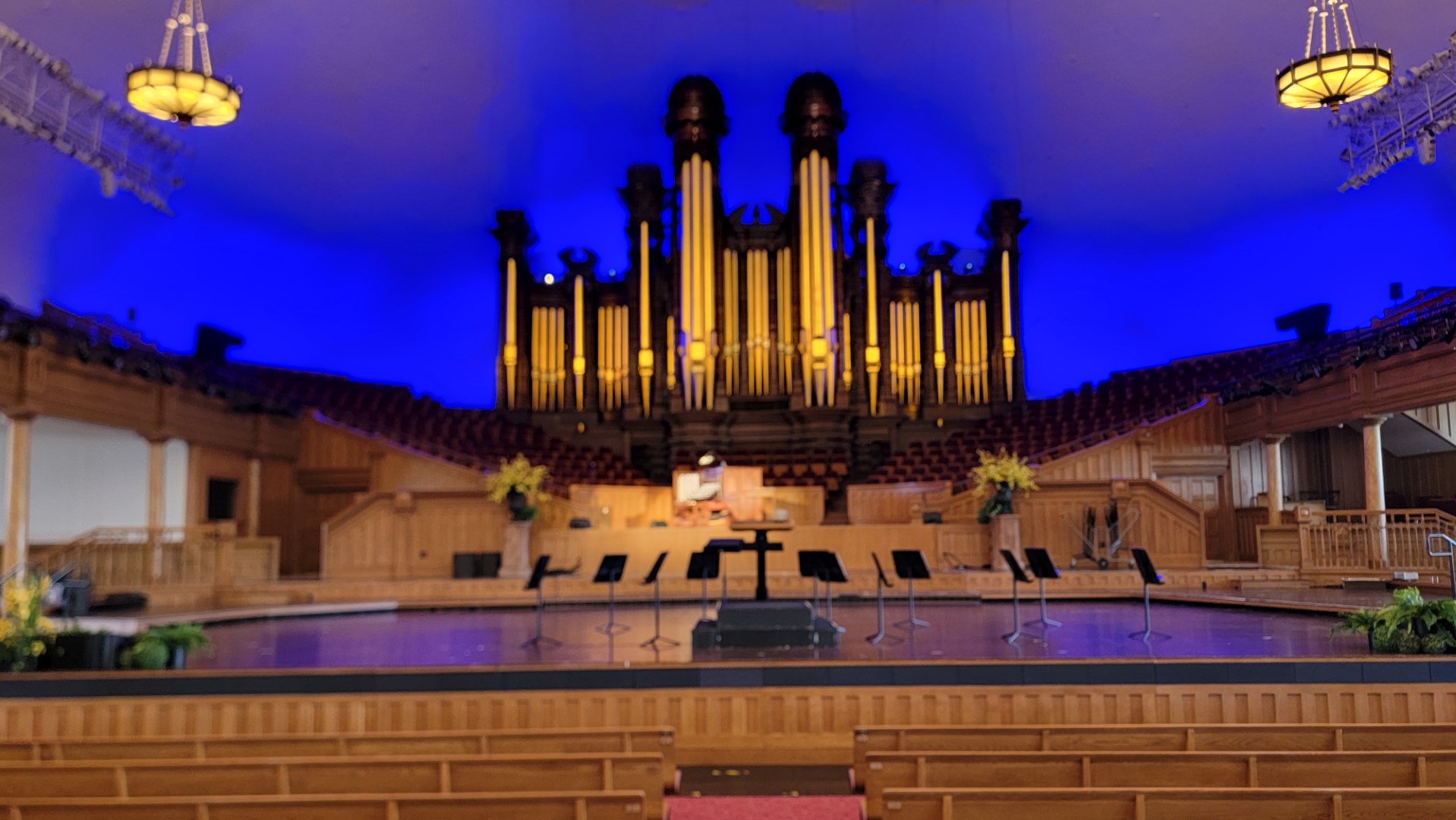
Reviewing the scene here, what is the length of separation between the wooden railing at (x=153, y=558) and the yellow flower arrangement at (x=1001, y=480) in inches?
307

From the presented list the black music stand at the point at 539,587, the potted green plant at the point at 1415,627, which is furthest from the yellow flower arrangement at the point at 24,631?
the potted green plant at the point at 1415,627

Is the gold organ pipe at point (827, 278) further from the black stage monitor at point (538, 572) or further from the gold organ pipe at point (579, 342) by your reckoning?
the black stage monitor at point (538, 572)

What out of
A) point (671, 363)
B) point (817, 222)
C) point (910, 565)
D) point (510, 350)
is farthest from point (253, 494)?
point (910, 565)

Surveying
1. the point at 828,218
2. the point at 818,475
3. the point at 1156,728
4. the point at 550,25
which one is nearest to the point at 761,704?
the point at 1156,728

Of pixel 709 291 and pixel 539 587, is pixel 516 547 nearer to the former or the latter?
pixel 539 587

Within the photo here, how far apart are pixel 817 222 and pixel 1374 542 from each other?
8.41 metres

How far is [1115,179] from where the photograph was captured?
1717 cm

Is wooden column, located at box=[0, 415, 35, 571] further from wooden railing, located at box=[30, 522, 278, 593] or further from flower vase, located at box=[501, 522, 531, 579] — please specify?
flower vase, located at box=[501, 522, 531, 579]

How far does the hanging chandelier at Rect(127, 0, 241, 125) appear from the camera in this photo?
19.0 ft

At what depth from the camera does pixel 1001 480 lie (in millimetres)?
11094

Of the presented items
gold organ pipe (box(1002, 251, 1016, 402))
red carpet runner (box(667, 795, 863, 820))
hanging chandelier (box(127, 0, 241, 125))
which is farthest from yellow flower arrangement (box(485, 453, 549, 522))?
gold organ pipe (box(1002, 251, 1016, 402))

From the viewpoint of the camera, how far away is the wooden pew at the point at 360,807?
9.29 feet

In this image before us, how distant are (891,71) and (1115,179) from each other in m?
4.12

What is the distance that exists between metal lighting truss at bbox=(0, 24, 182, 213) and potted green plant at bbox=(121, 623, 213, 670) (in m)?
5.66
